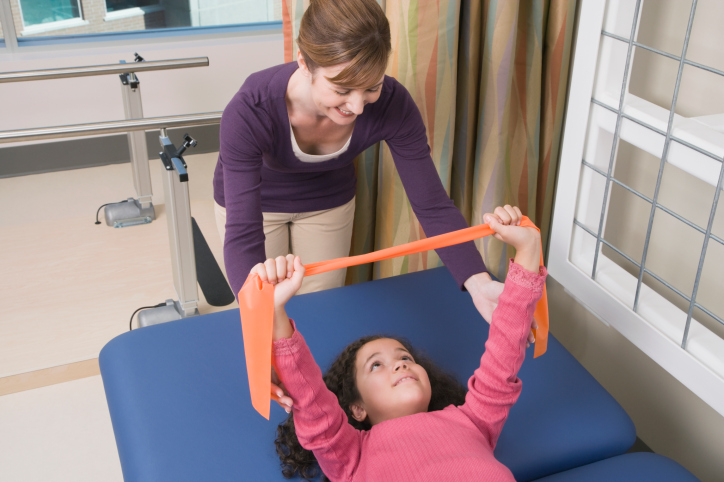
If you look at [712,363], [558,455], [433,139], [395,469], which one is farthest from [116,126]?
[712,363]

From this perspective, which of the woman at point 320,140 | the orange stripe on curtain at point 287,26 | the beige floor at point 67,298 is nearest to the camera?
the woman at point 320,140

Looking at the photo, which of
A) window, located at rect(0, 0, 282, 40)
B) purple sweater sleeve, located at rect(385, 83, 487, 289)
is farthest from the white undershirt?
window, located at rect(0, 0, 282, 40)

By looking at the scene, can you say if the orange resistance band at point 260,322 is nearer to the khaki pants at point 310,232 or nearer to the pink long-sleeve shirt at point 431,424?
the pink long-sleeve shirt at point 431,424

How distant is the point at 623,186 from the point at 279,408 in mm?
836

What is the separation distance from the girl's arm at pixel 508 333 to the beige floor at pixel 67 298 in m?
1.04

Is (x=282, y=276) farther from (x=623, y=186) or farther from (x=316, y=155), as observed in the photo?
(x=623, y=186)

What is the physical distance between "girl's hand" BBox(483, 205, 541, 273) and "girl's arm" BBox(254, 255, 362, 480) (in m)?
0.38

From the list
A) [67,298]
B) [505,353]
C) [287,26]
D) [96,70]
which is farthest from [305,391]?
[96,70]

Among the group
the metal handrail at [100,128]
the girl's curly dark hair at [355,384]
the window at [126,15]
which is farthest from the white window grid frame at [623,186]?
the window at [126,15]

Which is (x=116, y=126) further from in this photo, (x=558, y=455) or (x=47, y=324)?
(x=558, y=455)

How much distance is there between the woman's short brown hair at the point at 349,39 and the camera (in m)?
1.14

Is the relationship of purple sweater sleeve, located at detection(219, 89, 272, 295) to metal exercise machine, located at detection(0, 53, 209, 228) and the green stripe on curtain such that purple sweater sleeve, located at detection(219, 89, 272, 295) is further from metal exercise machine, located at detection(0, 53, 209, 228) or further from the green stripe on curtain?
metal exercise machine, located at detection(0, 53, 209, 228)

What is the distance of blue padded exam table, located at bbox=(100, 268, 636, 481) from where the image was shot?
4.12 feet

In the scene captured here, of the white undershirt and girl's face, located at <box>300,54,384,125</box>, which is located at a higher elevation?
girl's face, located at <box>300,54,384,125</box>
